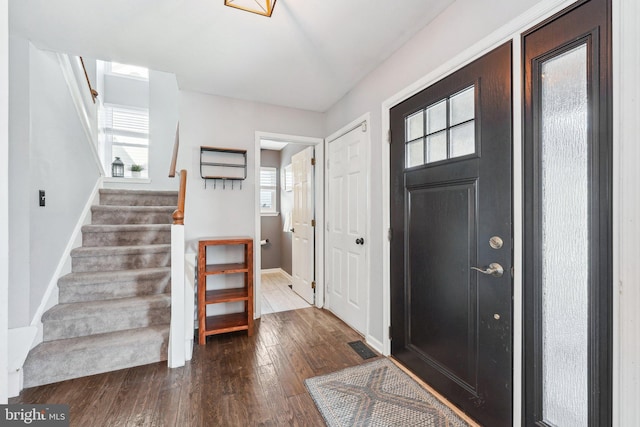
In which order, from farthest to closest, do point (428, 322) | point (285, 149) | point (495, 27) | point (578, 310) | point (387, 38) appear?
point (285, 149) → point (387, 38) → point (428, 322) → point (495, 27) → point (578, 310)

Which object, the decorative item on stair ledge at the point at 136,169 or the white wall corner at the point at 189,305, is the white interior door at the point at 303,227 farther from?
the decorative item on stair ledge at the point at 136,169

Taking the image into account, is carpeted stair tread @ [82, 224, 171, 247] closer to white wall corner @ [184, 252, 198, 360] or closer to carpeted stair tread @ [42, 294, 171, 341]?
carpeted stair tread @ [42, 294, 171, 341]

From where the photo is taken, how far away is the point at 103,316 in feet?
7.06

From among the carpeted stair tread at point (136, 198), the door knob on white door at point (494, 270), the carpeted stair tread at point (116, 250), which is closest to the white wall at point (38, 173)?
the carpeted stair tread at point (116, 250)

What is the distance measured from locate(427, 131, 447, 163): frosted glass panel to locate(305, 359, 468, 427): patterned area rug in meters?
1.48

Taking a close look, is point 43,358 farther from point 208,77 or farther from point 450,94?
point 450,94

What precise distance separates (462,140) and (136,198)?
364 centimetres

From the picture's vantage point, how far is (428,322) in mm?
1760

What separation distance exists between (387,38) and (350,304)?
234 centimetres

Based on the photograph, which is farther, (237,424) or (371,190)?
(371,190)

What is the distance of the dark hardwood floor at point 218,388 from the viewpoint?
1.53m

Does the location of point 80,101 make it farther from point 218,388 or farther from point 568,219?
point 568,219

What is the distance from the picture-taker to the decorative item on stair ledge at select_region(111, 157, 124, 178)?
4.37 m

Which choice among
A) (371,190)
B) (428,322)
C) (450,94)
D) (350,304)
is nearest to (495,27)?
(450,94)
